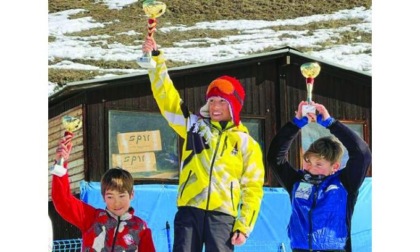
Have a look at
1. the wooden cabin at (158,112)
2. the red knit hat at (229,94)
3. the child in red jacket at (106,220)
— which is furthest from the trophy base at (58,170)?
the wooden cabin at (158,112)

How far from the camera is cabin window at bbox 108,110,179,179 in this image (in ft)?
18.3

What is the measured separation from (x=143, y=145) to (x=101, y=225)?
4.65 ft

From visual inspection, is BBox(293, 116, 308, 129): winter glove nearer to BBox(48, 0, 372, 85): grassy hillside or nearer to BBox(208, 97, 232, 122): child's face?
BBox(208, 97, 232, 122): child's face

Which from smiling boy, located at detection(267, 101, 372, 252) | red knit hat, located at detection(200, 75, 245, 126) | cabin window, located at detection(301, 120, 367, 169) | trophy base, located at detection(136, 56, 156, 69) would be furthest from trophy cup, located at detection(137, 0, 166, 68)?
cabin window, located at detection(301, 120, 367, 169)

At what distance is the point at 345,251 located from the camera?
14.8ft

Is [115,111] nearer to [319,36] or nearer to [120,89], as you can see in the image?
[120,89]

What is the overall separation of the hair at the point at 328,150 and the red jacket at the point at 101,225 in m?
0.94

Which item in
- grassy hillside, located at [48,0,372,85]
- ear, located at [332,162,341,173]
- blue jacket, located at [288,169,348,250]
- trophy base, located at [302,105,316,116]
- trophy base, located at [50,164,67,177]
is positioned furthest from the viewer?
grassy hillside, located at [48,0,372,85]

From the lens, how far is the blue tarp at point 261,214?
541 cm

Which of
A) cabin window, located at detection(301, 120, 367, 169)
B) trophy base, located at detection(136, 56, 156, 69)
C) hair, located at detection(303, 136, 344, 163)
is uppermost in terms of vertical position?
trophy base, located at detection(136, 56, 156, 69)

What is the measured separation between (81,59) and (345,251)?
2562 millimetres

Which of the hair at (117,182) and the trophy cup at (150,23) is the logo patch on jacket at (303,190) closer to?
the hair at (117,182)
